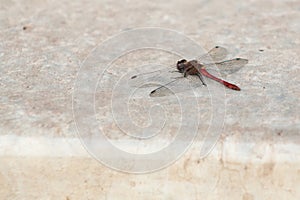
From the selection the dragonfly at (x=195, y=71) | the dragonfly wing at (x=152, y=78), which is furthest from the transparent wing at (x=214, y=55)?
the dragonfly wing at (x=152, y=78)

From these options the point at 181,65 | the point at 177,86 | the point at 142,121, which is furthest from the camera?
the point at 181,65

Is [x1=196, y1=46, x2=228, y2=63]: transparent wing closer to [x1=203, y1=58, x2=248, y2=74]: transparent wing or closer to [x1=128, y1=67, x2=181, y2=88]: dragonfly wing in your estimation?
[x1=203, y1=58, x2=248, y2=74]: transparent wing

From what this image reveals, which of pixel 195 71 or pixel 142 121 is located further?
pixel 195 71

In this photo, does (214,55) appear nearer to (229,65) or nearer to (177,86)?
(229,65)

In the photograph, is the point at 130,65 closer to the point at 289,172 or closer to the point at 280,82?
the point at 280,82

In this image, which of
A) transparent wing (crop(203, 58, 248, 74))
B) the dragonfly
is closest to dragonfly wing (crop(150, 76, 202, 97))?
the dragonfly

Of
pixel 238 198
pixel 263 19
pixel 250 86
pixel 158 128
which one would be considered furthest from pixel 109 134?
pixel 263 19

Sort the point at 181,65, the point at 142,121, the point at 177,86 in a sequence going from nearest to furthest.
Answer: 1. the point at 142,121
2. the point at 177,86
3. the point at 181,65

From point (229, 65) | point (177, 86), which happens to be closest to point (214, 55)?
point (229, 65)
